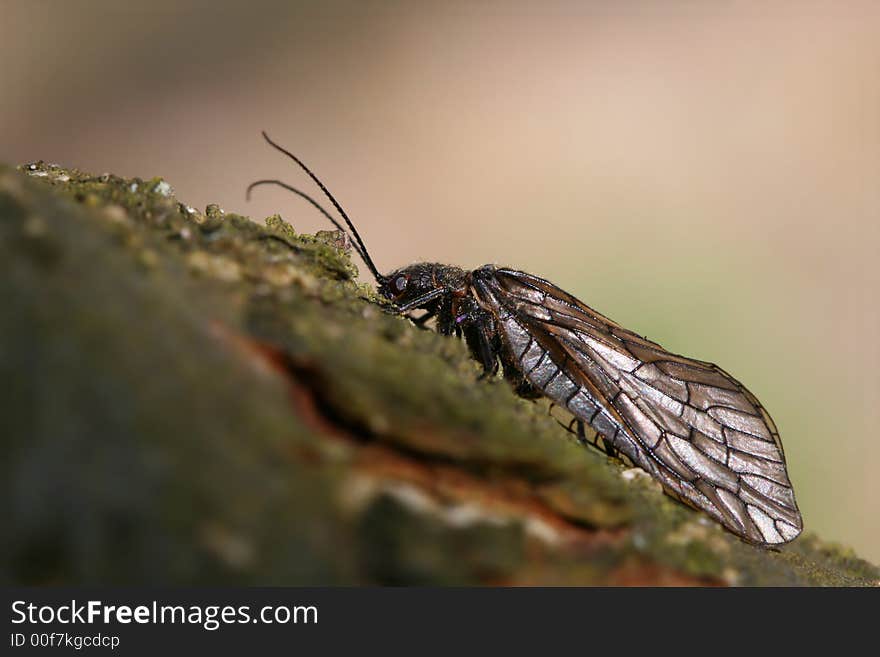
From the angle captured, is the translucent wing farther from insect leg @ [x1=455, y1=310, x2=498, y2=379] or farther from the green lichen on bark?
the green lichen on bark

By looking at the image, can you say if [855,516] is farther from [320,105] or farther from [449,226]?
[320,105]

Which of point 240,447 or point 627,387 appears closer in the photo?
point 240,447

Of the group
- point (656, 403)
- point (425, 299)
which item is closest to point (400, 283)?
point (425, 299)

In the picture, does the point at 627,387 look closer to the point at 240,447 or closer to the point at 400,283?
the point at 400,283

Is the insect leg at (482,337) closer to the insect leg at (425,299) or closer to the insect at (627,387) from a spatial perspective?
the insect at (627,387)

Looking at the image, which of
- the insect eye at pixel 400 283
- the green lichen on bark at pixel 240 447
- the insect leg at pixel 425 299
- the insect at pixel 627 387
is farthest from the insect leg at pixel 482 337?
the green lichen on bark at pixel 240 447

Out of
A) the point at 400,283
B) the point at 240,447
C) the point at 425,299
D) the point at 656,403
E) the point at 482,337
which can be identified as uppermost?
the point at 400,283

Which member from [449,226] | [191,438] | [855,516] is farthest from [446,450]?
[449,226]
